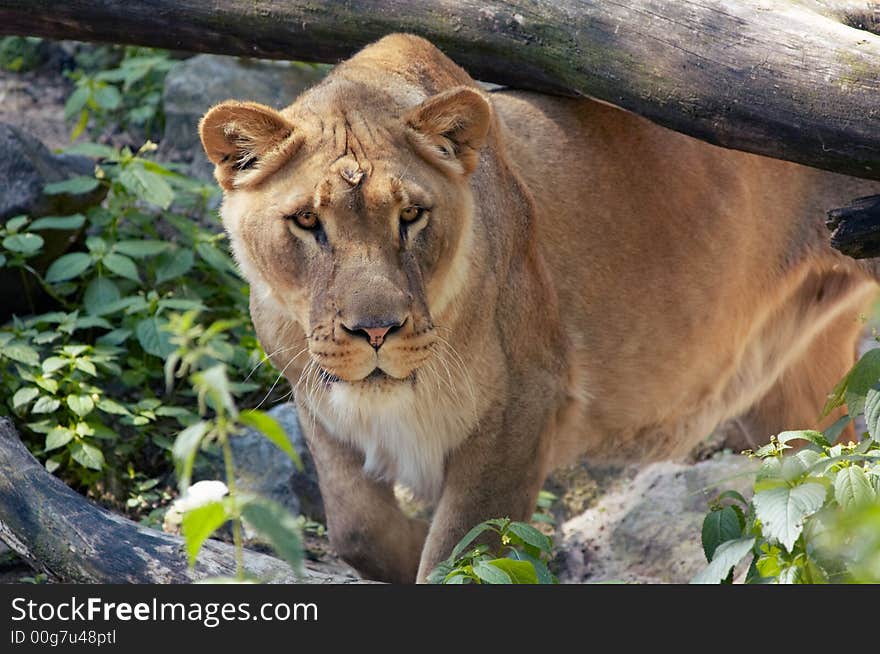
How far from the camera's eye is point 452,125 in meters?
3.64

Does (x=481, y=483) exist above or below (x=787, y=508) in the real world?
below

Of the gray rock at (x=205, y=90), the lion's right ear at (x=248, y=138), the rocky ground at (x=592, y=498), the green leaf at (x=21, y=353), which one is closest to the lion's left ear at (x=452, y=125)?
the lion's right ear at (x=248, y=138)

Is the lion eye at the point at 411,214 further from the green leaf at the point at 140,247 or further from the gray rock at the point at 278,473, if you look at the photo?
the green leaf at the point at 140,247

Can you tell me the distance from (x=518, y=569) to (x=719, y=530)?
49 centimetres

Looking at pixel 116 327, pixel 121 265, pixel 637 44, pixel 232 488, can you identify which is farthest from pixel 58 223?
pixel 232 488

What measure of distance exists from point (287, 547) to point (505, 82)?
261cm

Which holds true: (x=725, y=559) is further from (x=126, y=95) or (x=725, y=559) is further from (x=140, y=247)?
(x=126, y=95)

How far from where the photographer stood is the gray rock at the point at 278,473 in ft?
16.8

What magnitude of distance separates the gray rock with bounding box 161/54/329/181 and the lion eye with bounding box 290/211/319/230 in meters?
3.43

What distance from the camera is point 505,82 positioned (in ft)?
14.4

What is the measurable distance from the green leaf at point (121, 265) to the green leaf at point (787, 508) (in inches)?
124

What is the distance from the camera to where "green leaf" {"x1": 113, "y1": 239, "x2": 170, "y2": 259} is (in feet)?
17.9

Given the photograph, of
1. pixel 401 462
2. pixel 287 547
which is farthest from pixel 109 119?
pixel 287 547

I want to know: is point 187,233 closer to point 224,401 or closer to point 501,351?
point 501,351
